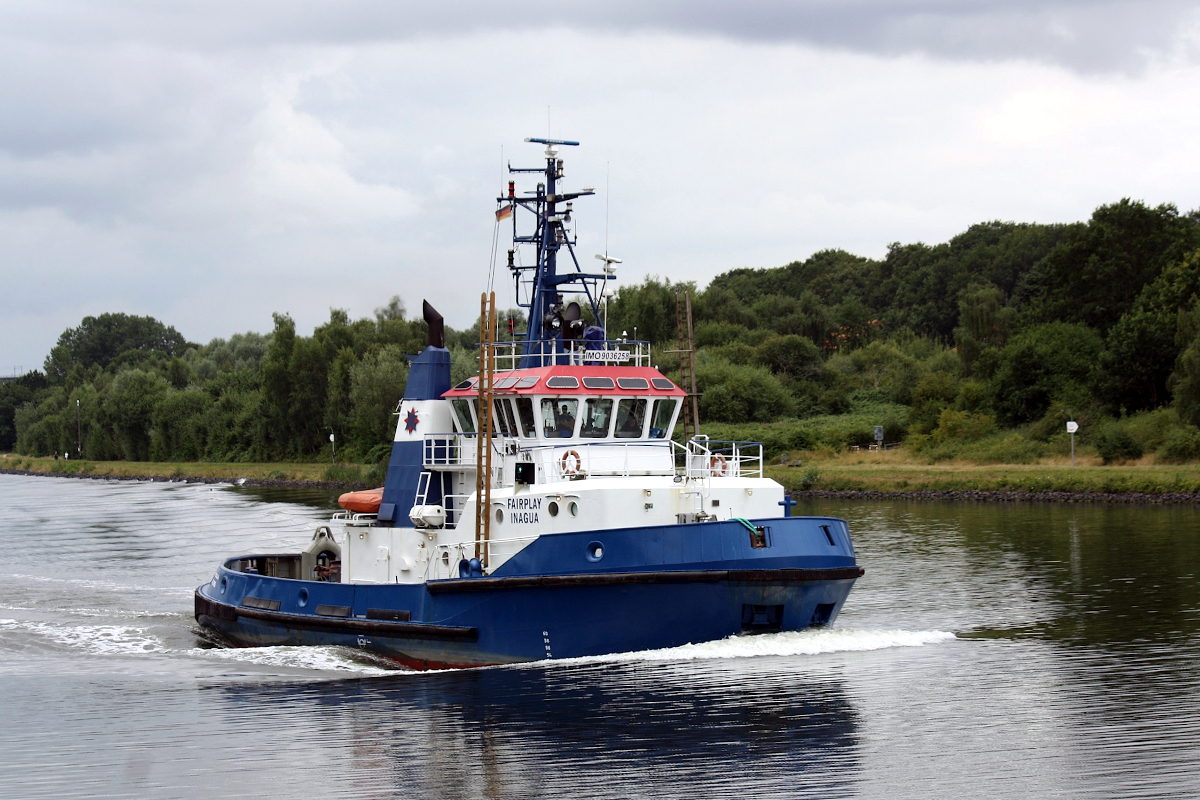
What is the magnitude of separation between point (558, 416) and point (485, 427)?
1003 mm

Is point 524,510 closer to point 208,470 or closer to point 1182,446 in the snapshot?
point 1182,446

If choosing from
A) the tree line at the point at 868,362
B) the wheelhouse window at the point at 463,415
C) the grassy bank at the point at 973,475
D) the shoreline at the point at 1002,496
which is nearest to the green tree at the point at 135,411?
the tree line at the point at 868,362

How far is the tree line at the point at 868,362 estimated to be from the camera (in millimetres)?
45594

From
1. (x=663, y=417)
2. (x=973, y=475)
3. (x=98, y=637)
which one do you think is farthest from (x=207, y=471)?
(x=663, y=417)

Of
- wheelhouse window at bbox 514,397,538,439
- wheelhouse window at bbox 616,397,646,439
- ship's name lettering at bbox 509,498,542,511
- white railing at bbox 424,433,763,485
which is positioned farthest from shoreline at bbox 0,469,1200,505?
ship's name lettering at bbox 509,498,542,511

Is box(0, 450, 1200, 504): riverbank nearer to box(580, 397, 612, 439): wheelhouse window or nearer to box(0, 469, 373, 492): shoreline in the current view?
box(0, 469, 373, 492): shoreline

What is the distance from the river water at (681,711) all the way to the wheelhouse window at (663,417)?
3299 millimetres

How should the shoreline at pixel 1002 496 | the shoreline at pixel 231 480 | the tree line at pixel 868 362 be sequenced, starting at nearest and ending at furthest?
the shoreline at pixel 1002 496 → the tree line at pixel 868 362 → the shoreline at pixel 231 480

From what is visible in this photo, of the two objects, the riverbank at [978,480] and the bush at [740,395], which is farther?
the bush at [740,395]

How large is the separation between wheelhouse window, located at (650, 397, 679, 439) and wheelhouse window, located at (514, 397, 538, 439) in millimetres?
1641

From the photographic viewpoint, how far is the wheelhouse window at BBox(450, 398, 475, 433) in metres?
16.7

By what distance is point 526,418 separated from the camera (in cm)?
1616

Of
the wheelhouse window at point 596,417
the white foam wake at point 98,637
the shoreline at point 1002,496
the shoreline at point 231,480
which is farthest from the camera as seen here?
the shoreline at point 231,480

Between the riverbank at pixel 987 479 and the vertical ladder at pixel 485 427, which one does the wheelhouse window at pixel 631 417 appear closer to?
the vertical ladder at pixel 485 427
